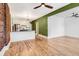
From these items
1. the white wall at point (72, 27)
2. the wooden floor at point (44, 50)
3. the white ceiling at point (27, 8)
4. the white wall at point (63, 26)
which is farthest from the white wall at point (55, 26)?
the wooden floor at point (44, 50)

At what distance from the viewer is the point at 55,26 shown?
1038 cm

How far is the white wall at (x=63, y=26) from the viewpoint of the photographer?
9828 mm

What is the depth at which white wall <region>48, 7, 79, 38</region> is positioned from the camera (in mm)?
9828

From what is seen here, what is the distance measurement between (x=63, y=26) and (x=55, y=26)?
5.17 ft

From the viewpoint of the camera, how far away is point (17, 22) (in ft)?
47.4

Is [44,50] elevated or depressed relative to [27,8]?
depressed

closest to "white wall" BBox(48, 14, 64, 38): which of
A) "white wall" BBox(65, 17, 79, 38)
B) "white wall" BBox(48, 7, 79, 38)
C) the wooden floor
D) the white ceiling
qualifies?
"white wall" BBox(48, 7, 79, 38)

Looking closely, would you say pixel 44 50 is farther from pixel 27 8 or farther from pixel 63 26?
pixel 63 26

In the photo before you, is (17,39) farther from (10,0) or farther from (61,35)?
(10,0)

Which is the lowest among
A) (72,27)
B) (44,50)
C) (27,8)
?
(44,50)

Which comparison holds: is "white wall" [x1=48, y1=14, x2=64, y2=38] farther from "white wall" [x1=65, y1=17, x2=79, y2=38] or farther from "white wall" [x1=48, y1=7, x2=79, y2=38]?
"white wall" [x1=65, y1=17, x2=79, y2=38]

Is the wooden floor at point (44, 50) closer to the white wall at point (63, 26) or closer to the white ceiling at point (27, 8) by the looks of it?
the white ceiling at point (27, 8)

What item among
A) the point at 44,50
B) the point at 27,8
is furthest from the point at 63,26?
the point at 44,50

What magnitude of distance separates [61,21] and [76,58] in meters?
9.64
